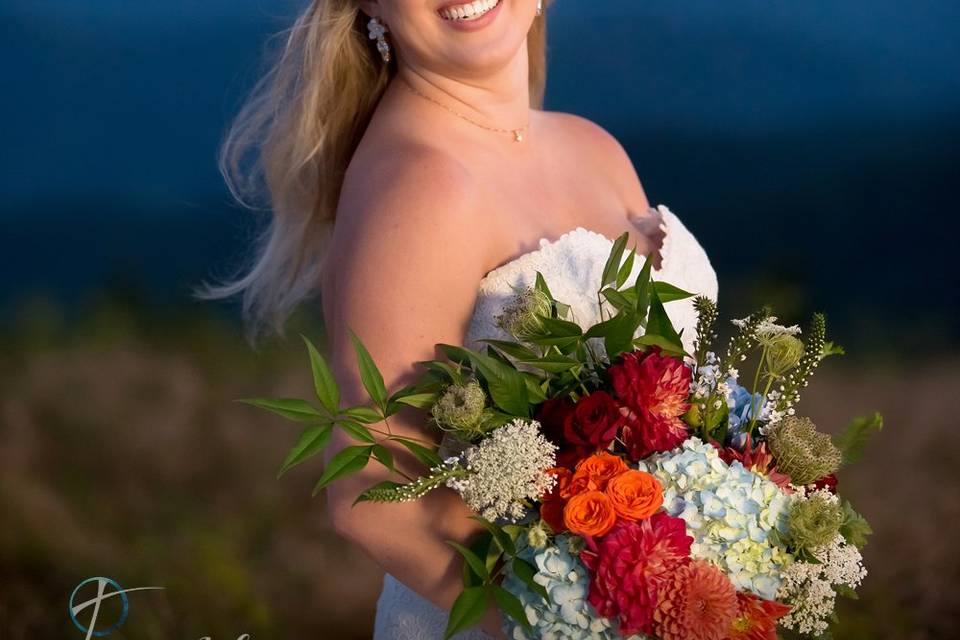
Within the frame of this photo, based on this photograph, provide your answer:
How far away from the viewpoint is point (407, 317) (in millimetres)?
1574

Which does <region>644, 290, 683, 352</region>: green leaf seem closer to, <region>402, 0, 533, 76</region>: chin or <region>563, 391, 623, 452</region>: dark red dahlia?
<region>563, 391, 623, 452</region>: dark red dahlia

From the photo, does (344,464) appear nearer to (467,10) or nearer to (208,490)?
(467,10)

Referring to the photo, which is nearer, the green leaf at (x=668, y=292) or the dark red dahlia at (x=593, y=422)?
the dark red dahlia at (x=593, y=422)

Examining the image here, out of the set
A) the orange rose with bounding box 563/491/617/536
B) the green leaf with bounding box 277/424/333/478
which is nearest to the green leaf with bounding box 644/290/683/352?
the orange rose with bounding box 563/491/617/536

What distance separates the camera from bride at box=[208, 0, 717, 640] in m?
1.60

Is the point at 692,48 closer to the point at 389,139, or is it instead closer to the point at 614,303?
the point at 389,139

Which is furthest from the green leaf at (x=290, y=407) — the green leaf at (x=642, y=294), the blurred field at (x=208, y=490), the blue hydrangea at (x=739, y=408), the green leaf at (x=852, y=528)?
the blurred field at (x=208, y=490)

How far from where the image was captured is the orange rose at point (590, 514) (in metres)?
1.33

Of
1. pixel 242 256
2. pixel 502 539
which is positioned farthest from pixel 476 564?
pixel 242 256

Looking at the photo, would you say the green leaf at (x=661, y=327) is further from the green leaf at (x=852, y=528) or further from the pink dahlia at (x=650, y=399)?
the green leaf at (x=852, y=528)

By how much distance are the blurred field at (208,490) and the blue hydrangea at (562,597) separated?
294cm

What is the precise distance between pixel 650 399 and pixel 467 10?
779 mm

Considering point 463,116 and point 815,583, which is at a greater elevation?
point 463,116

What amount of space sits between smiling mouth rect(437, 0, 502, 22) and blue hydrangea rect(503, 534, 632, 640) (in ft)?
2.92
